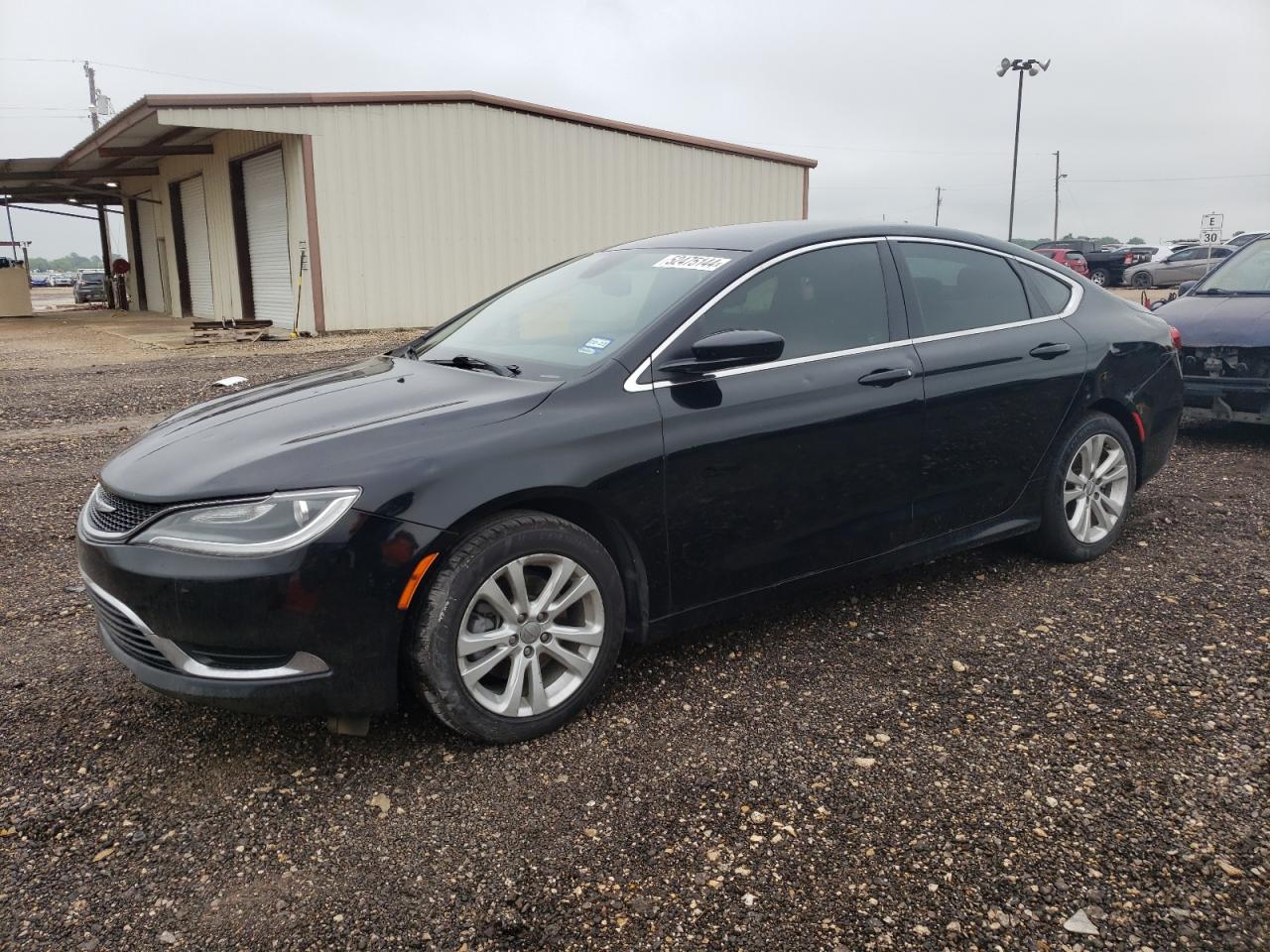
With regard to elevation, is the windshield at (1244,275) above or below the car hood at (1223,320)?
above

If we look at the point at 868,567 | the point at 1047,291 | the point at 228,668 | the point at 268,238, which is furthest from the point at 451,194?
the point at 228,668

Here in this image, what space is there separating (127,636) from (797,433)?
2.26 m

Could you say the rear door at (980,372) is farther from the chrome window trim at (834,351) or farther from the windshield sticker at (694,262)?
the windshield sticker at (694,262)

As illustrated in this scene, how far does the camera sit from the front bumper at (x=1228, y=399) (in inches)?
271

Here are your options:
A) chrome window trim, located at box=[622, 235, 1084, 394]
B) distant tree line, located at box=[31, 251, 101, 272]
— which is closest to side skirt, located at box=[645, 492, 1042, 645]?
chrome window trim, located at box=[622, 235, 1084, 394]

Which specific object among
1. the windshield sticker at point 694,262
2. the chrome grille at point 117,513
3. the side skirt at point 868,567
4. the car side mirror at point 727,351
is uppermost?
the windshield sticker at point 694,262

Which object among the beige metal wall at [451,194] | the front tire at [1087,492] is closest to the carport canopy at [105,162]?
the beige metal wall at [451,194]

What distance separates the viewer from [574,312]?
384cm

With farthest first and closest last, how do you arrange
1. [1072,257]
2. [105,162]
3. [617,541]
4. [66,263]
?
[66,263], [1072,257], [105,162], [617,541]

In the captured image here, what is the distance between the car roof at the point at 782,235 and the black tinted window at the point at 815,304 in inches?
2.7

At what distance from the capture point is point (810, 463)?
3.59m

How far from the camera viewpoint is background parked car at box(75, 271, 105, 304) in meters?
39.6

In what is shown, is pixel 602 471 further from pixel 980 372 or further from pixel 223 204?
pixel 223 204

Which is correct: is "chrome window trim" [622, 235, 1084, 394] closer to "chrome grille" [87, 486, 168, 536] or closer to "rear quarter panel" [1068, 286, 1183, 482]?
"rear quarter panel" [1068, 286, 1183, 482]
